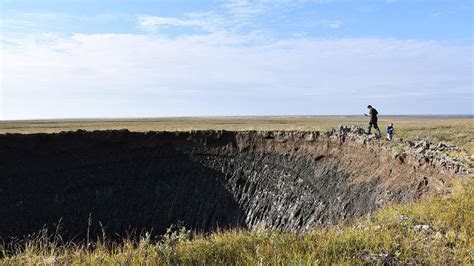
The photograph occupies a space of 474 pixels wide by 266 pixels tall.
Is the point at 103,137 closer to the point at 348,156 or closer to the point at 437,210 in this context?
the point at 348,156

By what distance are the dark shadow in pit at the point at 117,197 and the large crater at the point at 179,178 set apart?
81 millimetres

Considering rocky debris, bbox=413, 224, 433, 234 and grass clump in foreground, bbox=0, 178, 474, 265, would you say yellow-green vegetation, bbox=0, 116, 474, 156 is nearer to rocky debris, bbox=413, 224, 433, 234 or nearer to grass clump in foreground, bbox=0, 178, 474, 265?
rocky debris, bbox=413, 224, 433, 234

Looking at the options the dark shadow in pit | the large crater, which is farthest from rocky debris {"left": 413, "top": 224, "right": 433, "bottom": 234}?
the dark shadow in pit

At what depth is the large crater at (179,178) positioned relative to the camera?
85.4ft

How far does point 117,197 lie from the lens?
33.8 metres

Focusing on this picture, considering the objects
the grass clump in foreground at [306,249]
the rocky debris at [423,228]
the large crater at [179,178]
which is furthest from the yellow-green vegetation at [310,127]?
the grass clump in foreground at [306,249]

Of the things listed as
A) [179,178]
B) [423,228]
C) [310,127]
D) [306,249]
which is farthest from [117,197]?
[310,127]

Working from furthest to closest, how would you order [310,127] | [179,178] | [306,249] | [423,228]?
1. [310,127]
2. [179,178]
3. [423,228]
4. [306,249]

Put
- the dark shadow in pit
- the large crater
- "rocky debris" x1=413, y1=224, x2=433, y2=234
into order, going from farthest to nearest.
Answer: the dark shadow in pit
the large crater
"rocky debris" x1=413, y1=224, x2=433, y2=234

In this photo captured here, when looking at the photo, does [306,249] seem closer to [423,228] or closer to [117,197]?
[423,228]

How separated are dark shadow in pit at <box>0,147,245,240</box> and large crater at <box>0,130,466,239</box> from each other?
0.08 meters

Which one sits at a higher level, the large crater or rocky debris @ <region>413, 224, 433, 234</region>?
rocky debris @ <region>413, 224, 433, 234</region>

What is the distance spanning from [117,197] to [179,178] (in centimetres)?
557

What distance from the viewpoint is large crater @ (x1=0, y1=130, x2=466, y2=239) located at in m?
26.0
